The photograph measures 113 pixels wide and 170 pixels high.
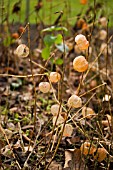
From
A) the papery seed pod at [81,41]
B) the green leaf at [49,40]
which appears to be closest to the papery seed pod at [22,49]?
the papery seed pod at [81,41]

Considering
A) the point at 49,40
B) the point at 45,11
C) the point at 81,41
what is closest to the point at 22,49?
the point at 81,41

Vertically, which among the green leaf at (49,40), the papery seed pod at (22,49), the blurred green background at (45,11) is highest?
the blurred green background at (45,11)

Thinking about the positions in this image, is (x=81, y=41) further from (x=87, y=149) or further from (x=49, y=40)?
(x=49, y=40)

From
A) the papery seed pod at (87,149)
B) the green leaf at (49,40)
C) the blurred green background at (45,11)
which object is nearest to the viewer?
the papery seed pod at (87,149)

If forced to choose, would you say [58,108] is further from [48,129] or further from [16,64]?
[16,64]

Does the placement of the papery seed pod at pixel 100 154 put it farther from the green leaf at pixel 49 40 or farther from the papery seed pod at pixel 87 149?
the green leaf at pixel 49 40

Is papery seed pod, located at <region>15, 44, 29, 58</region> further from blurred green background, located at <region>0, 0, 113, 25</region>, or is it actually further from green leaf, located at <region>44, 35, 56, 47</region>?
blurred green background, located at <region>0, 0, 113, 25</region>

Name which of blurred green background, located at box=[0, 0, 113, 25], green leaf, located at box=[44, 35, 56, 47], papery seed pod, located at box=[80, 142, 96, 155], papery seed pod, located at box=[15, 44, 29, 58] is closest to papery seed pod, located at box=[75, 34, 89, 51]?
papery seed pod, located at box=[15, 44, 29, 58]

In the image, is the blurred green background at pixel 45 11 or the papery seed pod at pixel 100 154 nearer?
the papery seed pod at pixel 100 154
